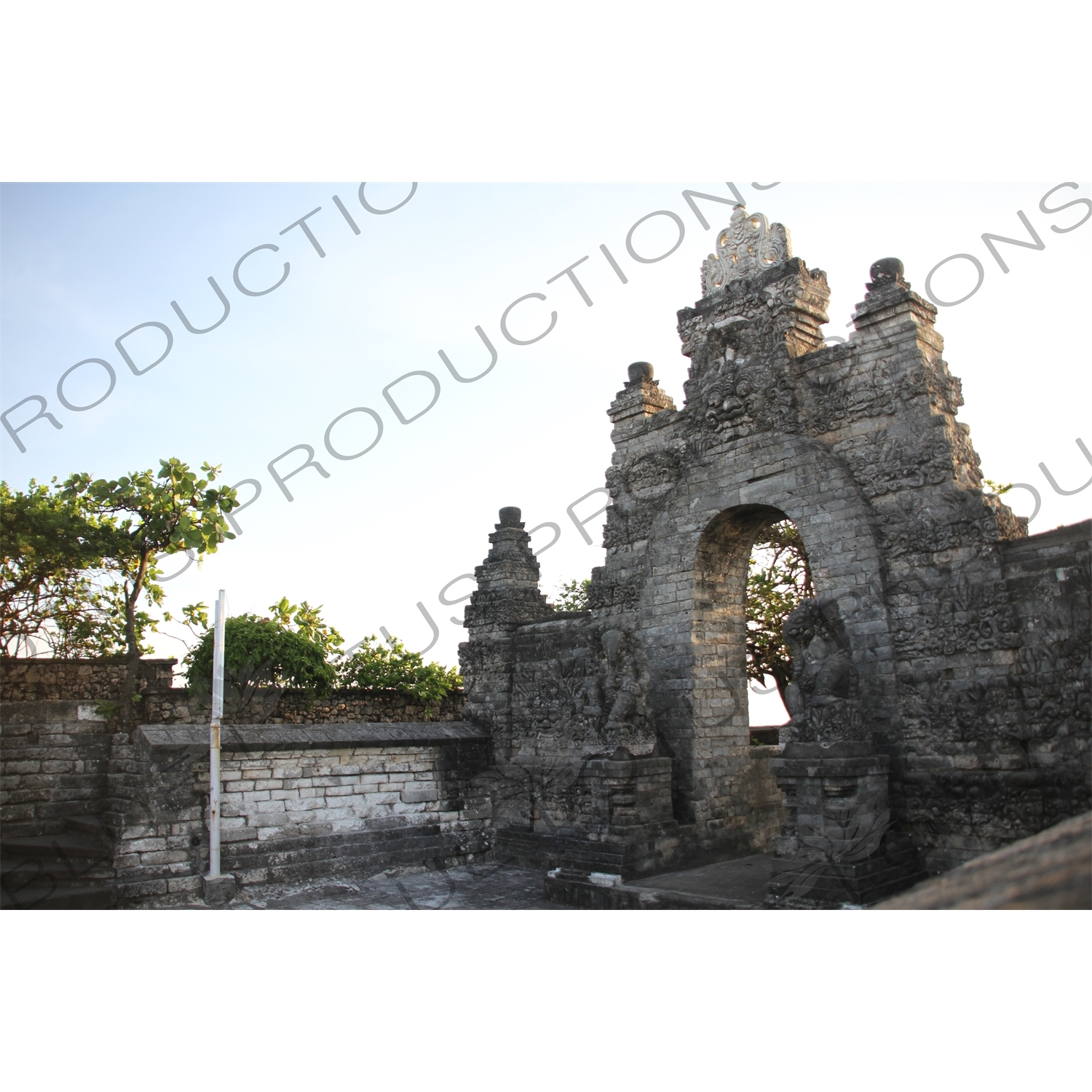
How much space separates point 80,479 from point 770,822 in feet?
28.6

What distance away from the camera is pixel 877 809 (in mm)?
6746

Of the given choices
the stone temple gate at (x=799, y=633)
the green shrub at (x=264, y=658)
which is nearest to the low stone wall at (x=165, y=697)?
the green shrub at (x=264, y=658)

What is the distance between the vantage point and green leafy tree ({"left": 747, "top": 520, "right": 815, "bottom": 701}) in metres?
16.9

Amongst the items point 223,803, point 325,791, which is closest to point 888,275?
point 325,791

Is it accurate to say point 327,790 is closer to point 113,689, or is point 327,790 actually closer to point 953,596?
point 113,689

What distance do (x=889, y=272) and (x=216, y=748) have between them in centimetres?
764

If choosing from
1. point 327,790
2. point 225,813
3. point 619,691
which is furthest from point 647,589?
point 225,813

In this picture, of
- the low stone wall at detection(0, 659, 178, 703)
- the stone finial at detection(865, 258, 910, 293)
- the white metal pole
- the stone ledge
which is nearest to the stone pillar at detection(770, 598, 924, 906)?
the stone finial at detection(865, 258, 910, 293)

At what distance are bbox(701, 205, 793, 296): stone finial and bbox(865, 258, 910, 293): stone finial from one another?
1.27 m

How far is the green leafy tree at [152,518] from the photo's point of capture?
863 cm

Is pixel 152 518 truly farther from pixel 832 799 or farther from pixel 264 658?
pixel 832 799

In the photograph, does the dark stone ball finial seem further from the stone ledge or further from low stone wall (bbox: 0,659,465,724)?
low stone wall (bbox: 0,659,465,724)

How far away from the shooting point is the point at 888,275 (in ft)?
25.5

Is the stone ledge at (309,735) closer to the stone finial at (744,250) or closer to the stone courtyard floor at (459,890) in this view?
the stone courtyard floor at (459,890)
